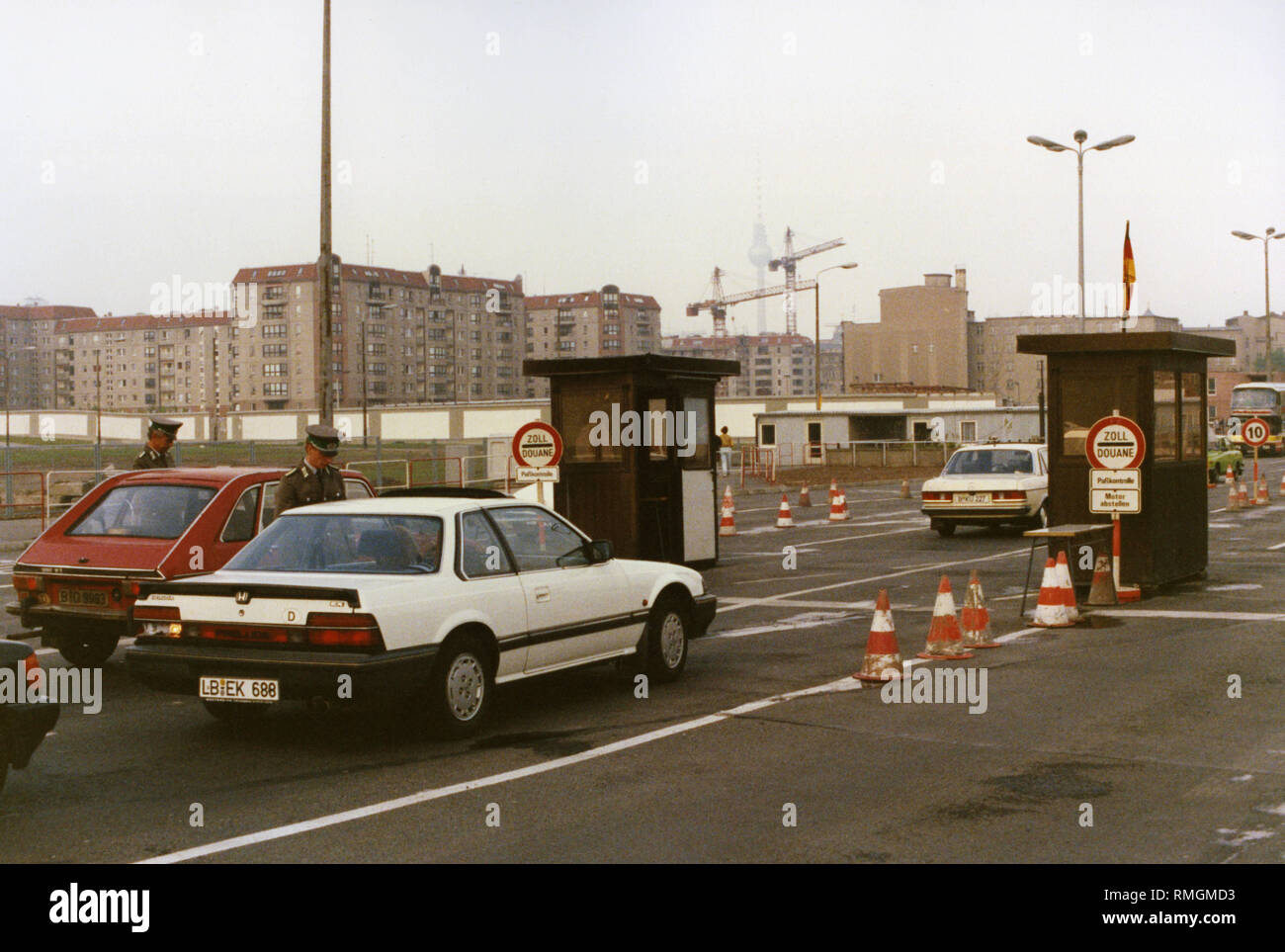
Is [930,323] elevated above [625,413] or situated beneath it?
elevated above

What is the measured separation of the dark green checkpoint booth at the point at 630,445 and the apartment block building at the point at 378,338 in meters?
131

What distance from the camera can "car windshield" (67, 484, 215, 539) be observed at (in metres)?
10.9

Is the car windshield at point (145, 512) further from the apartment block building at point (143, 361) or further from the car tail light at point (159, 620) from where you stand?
the apartment block building at point (143, 361)

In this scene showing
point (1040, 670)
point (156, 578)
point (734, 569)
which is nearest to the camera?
point (156, 578)

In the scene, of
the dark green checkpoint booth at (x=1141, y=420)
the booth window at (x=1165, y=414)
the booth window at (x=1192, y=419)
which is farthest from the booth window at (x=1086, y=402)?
the booth window at (x=1192, y=419)

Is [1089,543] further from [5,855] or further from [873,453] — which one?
[873,453]

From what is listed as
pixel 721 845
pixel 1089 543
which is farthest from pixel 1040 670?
pixel 721 845

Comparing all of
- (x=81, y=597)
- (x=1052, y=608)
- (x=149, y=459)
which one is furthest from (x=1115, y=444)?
(x=81, y=597)

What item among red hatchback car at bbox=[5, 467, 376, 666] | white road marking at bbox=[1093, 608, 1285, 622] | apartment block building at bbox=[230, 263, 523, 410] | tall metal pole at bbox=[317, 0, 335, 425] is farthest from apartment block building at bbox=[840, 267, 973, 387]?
red hatchback car at bbox=[5, 467, 376, 666]

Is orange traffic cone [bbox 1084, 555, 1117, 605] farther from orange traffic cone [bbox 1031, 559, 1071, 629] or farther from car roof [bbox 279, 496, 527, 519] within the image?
car roof [bbox 279, 496, 527, 519]

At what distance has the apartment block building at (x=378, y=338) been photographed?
15438 centimetres

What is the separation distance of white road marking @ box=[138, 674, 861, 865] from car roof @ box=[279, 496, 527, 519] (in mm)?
1865
